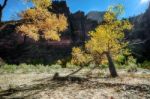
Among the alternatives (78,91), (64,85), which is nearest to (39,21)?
(64,85)

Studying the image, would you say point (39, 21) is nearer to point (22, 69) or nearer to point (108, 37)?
point (108, 37)

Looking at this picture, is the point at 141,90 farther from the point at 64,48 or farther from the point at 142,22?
the point at 142,22

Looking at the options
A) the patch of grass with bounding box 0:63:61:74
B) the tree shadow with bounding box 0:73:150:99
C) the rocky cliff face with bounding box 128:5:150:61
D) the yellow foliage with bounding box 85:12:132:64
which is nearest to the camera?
the tree shadow with bounding box 0:73:150:99

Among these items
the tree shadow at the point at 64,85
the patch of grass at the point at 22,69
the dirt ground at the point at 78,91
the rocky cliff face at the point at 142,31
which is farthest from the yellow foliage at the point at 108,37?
the rocky cliff face at the point at 142,31

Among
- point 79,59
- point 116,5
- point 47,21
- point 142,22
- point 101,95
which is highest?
point 142,22

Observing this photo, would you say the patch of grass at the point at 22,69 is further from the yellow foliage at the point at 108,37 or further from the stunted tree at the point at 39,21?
the stunted tree at the point at 39,21

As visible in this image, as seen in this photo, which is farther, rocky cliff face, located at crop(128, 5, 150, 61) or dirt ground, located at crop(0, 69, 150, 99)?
rocky cliff face, located at crop(128, 5, 150, 61)

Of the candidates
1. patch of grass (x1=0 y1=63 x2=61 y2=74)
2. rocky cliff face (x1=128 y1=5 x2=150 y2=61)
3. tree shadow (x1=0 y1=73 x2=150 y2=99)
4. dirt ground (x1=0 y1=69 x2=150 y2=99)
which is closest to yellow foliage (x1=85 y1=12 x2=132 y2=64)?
tree shadow (x1=0 y1=73 x2=150 y2=99)

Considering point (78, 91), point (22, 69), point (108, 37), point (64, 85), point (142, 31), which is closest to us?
point (78, 91)

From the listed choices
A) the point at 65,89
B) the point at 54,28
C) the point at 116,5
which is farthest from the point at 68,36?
the point at 65,89

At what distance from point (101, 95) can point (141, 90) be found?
2.00m

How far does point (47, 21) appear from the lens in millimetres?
18656

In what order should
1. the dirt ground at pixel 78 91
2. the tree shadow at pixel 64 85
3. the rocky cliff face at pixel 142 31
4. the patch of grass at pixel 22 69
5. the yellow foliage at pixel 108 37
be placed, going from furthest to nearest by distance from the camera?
the rocky cliff face at pixel 142 31, the patch of grass at pixel 22 69, the yellow foliage at pixel 108 37, the tree shadow at pixel 64 85, the dirt ground at pixel 78 91

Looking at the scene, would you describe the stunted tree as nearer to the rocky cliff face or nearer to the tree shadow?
the tree shadow
